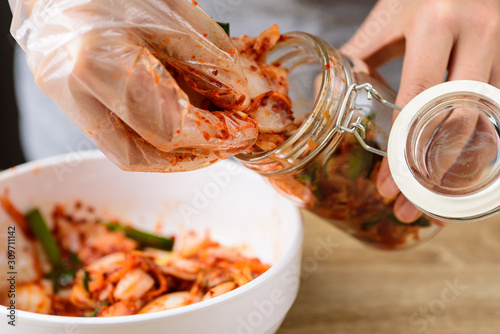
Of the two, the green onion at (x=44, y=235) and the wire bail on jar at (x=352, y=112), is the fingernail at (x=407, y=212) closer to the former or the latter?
the wire bail on jar at (x=352, y=112)

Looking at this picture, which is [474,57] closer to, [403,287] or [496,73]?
[496,73]

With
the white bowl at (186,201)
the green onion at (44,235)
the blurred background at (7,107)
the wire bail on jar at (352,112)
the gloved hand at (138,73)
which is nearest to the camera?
the gloved hand at (138,73)

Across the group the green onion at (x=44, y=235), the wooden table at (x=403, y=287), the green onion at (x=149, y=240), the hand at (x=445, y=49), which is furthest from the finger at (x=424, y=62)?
the green onion at (x=44, y=235)

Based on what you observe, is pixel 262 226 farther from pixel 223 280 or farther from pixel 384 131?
pixel 384 131

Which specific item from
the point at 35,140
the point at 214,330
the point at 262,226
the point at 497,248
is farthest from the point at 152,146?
the point at 35,140

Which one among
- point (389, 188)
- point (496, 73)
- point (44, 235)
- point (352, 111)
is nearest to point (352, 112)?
point (352, 111)

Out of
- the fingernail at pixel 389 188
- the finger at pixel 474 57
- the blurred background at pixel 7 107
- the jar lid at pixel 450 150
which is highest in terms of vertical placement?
the finger at pixel 474 57

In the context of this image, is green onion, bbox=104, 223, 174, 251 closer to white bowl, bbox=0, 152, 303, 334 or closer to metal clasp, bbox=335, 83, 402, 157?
white bowl, bbox=0, 152, 303, 334
